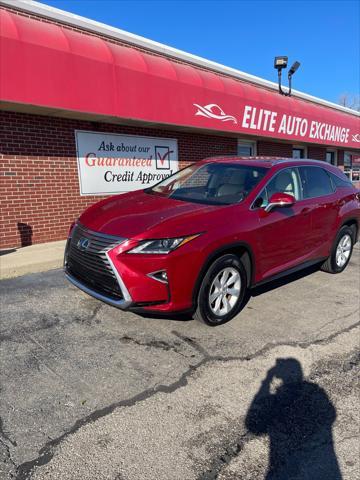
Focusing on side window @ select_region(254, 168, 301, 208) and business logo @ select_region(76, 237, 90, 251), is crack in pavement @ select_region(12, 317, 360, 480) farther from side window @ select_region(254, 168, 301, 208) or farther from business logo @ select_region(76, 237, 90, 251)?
side window @ select_region(254, 168, 301, 208)

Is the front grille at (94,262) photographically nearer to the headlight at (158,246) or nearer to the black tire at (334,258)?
the headlight at (158,246)

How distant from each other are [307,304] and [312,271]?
1.61m

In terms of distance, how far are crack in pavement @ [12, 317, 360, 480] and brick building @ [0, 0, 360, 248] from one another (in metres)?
5.22

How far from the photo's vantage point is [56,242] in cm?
818

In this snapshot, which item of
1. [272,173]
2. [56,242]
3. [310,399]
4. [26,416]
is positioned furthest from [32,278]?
[310,399]

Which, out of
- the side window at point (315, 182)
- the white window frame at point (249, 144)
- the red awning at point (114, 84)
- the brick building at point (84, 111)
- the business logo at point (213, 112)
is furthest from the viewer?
the white window frame at point (249, 144)

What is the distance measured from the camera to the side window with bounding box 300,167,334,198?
5.14 metres

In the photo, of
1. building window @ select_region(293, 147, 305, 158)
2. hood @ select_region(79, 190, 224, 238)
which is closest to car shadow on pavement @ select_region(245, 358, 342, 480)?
hood @ select_region(79, 190, 224, 238)

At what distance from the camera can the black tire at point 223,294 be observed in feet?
12.0

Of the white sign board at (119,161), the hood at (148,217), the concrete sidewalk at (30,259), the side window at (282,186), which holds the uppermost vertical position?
the white sign board at (119,161)

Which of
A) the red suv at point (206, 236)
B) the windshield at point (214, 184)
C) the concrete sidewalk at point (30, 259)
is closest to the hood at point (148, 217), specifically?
the red suv at point (206, 236)

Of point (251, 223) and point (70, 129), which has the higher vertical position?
point (70, 129)

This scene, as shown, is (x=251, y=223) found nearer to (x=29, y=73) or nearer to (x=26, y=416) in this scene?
(x=26, y=416)

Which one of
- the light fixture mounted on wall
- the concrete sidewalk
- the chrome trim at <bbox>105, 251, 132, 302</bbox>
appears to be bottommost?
the concrete sidewalk
